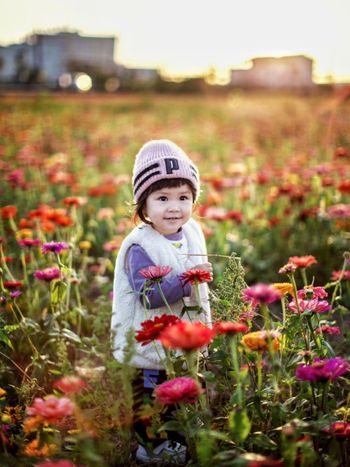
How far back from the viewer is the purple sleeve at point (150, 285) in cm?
186

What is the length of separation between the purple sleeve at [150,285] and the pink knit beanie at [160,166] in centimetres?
21

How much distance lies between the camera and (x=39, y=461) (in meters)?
1.45

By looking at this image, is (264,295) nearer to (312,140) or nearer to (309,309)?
(309,309)

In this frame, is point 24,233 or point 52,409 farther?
point 24,233

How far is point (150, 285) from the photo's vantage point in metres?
1.90

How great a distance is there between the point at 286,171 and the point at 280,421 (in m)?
A: 2.93

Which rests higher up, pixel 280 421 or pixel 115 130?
pixel 115 130

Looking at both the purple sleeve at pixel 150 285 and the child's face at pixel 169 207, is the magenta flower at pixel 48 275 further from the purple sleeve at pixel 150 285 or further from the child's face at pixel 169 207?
the child's face at pixel 169 207

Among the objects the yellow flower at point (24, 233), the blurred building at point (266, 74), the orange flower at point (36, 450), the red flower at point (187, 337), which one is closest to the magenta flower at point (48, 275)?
the yellow flower at point (24, 233)

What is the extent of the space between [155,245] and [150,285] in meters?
0.16

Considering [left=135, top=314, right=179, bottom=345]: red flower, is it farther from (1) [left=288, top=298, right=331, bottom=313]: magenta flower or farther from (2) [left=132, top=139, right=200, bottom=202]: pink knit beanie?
(2) [left=132, top=139, right=200, bottom=202]: pink knit beanie

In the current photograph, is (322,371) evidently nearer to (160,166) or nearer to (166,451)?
(166,451)

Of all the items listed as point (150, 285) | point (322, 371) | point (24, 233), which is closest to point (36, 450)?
point (150, 285)

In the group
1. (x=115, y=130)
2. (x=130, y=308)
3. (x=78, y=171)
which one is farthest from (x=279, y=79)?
(x=130, y=308)
